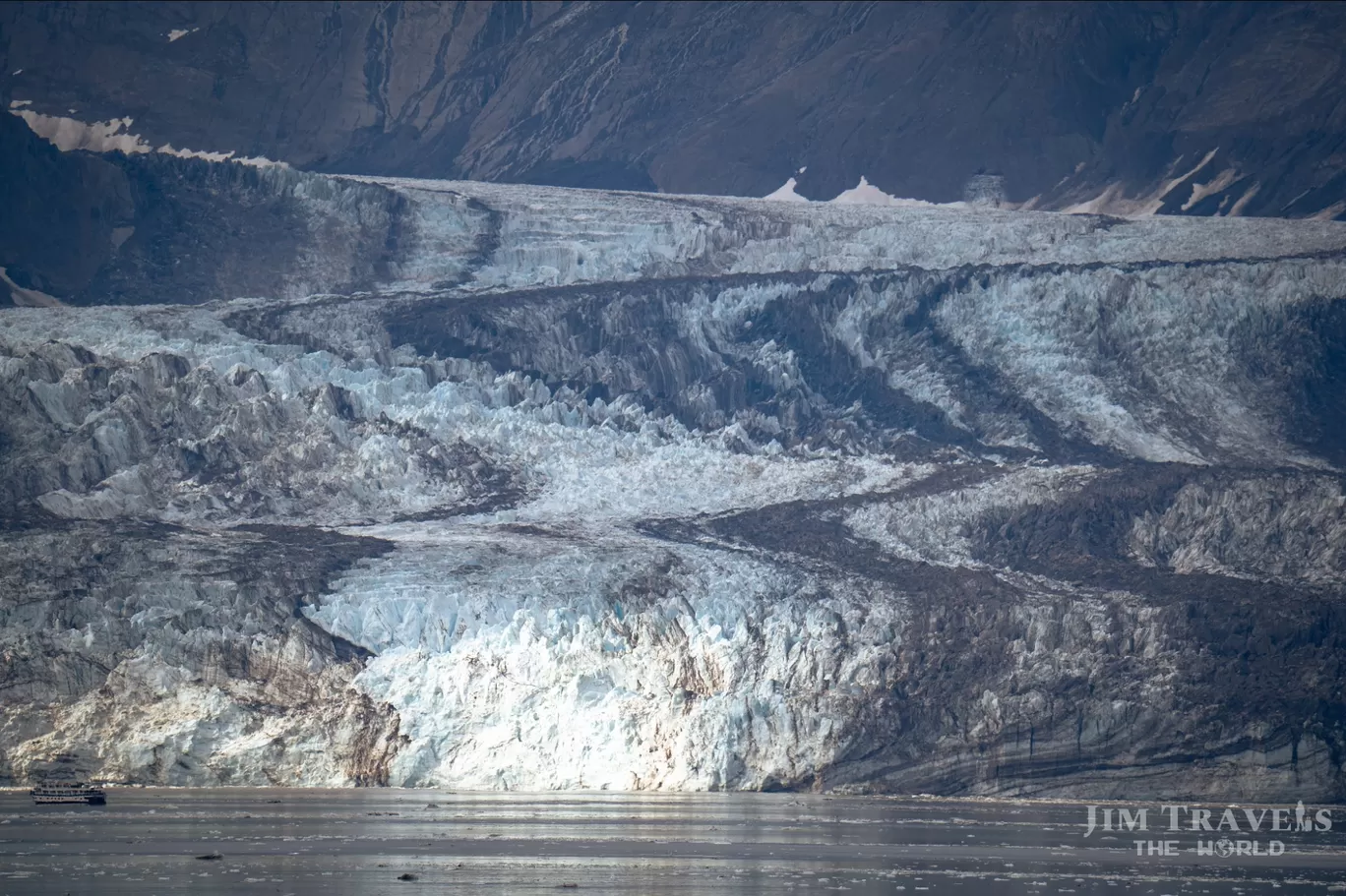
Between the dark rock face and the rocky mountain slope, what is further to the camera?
the dark rock face

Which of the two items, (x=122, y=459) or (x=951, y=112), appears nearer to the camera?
(x=122, y=459)

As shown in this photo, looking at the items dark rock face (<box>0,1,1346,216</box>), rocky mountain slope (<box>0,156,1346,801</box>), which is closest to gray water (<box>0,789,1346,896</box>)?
rocky mountain slope (<box>0,156,1346,801</box>)

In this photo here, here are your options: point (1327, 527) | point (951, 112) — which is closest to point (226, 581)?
point (1327, 527)

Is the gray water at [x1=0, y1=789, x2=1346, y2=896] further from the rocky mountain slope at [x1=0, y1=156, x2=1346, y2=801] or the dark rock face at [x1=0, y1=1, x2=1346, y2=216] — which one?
the dark rock face at [x1=0, y1=1, x2=1346, y2=216]

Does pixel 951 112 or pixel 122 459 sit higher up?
pixel 951 112

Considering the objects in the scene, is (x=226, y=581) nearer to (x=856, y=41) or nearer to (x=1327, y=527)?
(x=1327, y=527)

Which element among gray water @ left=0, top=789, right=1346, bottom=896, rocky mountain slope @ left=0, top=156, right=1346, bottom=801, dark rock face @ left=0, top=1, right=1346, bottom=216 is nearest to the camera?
gray water @ left=0, top=789, right=1346, bottom=896

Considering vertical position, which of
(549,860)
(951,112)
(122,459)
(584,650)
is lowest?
(549,860)

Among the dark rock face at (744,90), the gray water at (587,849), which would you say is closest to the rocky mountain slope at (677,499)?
the gray water at (587,849)

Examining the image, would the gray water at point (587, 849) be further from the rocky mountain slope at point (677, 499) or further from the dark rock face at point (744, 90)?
the dark rock face at point (744, 90)
